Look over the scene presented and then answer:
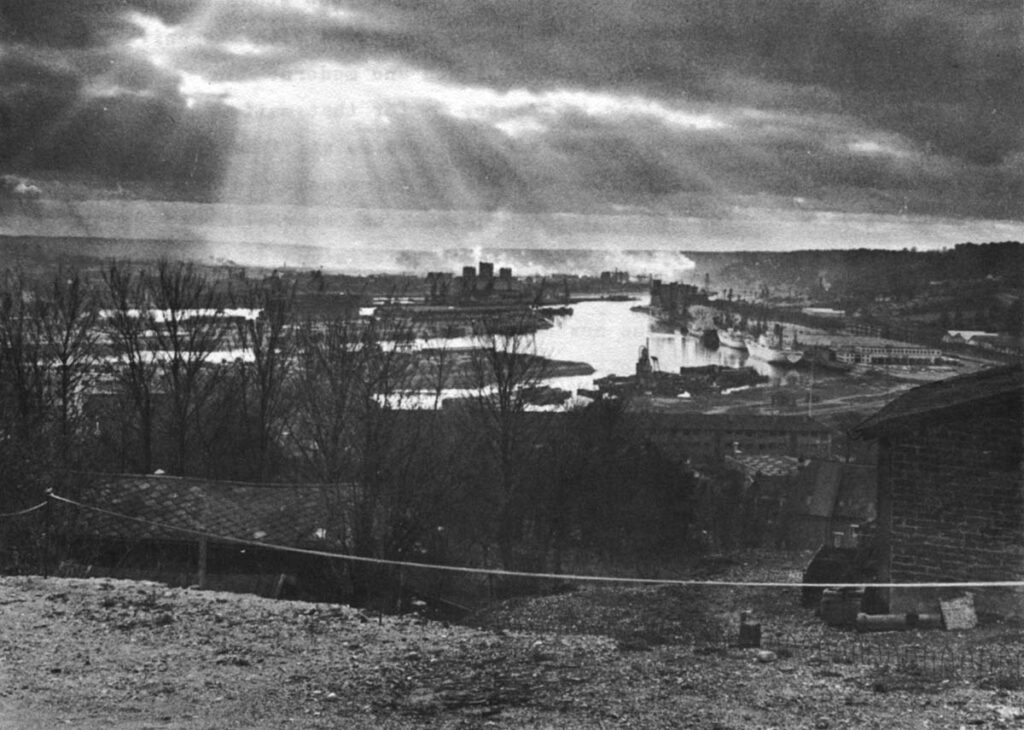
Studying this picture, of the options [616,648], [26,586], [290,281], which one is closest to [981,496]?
[616,648]

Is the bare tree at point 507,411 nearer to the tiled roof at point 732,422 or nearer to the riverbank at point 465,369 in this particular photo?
the riverbank at point 465,369

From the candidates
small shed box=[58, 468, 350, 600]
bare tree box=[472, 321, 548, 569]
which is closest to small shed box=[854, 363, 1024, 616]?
small shed box=[58, 468, 350, 600]

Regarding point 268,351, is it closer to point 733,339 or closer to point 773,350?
point 733,339

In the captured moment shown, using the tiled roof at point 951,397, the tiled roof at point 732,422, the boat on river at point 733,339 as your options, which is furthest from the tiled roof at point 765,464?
the tiled roof at point 951,397

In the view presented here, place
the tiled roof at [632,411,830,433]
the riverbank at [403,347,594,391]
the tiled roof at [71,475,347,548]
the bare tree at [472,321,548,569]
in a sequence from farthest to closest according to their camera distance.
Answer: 1. the riverbank at [403,347,594,391]
2. the bare tree at [472,321,548,569]
3. the tiled roof at [632,411,830,433]
4. the tiled roof at [71,475,347,548]

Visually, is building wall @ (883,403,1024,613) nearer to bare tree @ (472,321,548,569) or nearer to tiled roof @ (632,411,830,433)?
tiled roof @ (632,411,830,433)
